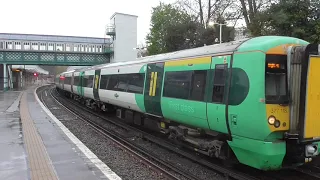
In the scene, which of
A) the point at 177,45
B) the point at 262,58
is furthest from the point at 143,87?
the point at 177,45

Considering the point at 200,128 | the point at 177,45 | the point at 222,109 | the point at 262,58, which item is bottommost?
the point at 200,128

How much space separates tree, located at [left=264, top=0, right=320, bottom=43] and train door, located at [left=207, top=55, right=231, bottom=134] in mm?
14106

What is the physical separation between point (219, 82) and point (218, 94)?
25cm

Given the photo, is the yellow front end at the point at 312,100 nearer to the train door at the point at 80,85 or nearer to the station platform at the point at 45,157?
the station platform at the point at 45,157

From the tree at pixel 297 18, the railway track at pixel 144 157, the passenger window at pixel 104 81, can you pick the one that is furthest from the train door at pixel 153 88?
the tree at pixel 297 18

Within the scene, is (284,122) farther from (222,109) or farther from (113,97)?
(113,97)

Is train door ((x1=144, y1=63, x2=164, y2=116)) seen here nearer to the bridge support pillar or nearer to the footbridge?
the footbridge

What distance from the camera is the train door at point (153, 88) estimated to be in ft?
31.7

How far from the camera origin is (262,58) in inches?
229

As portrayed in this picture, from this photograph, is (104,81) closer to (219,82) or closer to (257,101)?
(219,82)

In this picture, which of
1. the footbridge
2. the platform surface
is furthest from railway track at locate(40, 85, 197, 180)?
the footbridge

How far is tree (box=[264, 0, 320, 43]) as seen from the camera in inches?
757

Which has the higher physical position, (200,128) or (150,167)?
(200,128)

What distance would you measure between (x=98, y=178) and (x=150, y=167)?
1.59 metres
